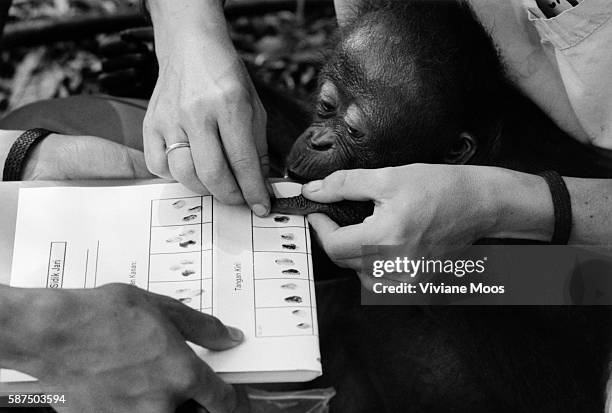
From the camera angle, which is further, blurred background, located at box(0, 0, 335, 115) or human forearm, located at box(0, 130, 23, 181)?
blurred background, located at box(0, 0, 335, 115)

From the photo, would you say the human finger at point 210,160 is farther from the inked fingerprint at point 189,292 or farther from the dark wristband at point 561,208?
the dark wristband at point 561,208

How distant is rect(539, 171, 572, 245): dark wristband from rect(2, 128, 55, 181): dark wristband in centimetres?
88

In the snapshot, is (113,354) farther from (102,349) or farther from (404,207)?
(404,207)

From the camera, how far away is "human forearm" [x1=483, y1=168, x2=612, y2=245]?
1140mm

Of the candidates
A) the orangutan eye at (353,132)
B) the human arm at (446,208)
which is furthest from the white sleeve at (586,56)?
the orangutan eye at (353,132)

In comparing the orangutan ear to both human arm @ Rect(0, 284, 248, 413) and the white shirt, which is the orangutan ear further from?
human arm @ Rect(0, 284, 248, 413)

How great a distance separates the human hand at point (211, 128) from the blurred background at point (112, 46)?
0.56 m

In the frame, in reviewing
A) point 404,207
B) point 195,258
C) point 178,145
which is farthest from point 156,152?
point 404,207

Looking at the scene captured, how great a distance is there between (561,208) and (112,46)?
44.5 inches

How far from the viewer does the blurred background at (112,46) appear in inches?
70.2

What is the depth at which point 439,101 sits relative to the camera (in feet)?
4.06

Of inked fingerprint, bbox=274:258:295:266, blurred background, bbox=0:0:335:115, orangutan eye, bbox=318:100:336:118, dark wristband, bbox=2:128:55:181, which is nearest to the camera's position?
inked fingerprint, bbox=274:258:295:266

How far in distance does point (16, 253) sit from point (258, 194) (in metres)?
0.37

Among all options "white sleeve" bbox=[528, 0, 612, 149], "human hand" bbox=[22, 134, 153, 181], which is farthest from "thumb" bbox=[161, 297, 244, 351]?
"white sleeve" bbox=[528, 0, 612, 149]
